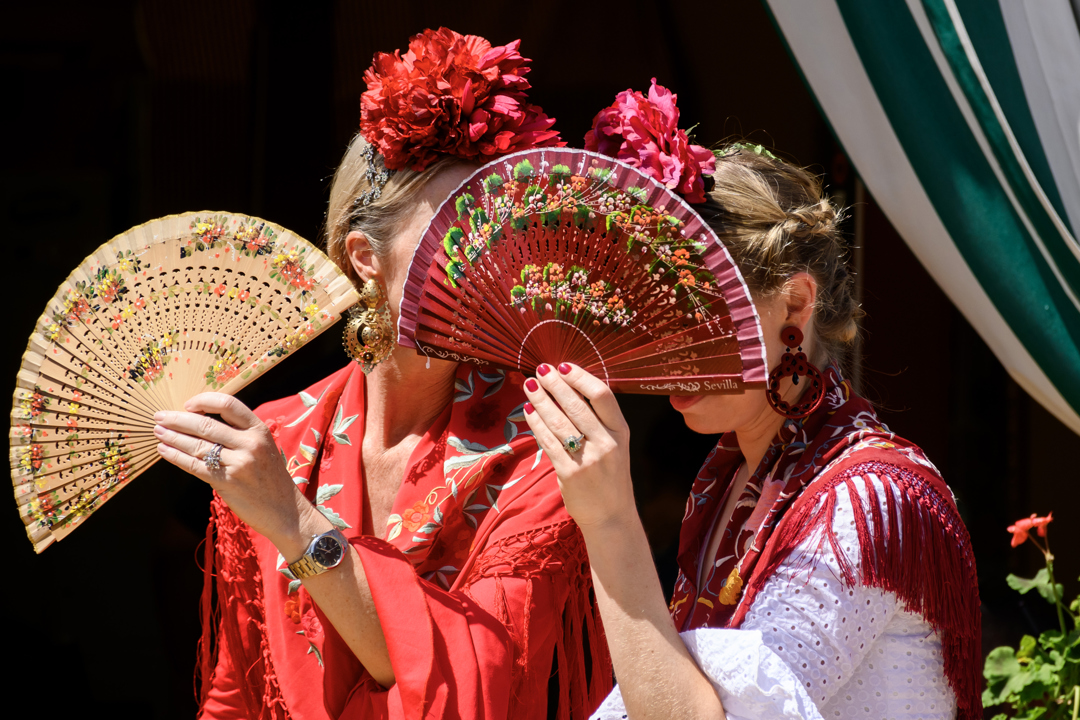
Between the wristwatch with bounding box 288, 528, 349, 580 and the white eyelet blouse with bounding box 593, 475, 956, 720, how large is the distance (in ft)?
1.89

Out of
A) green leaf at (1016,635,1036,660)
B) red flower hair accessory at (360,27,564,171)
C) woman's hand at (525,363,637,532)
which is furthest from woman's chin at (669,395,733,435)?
green leaf at (1016,635,1036,660)

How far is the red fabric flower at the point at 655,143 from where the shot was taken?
1660mm

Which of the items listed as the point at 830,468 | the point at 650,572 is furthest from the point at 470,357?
the point at 830,468

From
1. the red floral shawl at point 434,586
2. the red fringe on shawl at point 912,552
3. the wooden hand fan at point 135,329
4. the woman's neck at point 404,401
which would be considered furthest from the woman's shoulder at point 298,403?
the red fringe on shawl at point 912,552

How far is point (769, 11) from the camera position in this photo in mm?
2736

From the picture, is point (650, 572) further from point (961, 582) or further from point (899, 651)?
point (961, 582)

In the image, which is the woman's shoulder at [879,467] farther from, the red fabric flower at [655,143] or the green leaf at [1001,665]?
the green leaf at [1001,665]

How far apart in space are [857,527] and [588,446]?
432mm

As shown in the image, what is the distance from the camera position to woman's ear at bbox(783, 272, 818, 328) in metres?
1.69

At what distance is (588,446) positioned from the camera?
1449mm

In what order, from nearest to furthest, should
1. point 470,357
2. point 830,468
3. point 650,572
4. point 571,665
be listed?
point 650,572 < point 830,468 < point 470,357 < point 571,665

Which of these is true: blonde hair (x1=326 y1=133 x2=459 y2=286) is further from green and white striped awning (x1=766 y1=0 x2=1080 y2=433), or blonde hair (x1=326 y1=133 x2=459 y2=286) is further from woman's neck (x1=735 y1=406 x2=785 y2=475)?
green and white striped awning (x1=766 y1=0 x2=1080 y2=433)

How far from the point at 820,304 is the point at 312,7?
2210 millimetres

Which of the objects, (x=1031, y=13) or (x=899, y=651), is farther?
(x=1031, y=13)
